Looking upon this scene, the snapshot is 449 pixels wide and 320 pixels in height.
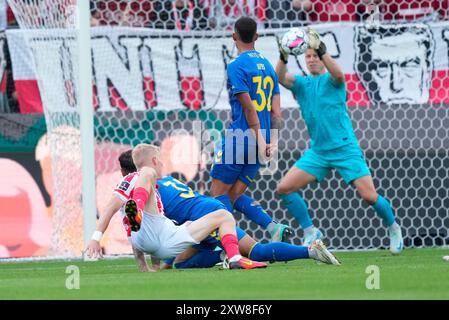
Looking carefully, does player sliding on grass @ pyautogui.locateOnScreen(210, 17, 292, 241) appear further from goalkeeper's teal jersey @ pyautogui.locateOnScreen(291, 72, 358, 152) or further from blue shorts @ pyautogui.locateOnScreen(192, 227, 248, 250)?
goalkeeper's teal jersey @ pyautogui.locateOnScreen(291, 72, 358, 152)

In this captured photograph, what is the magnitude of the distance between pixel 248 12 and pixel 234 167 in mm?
3563

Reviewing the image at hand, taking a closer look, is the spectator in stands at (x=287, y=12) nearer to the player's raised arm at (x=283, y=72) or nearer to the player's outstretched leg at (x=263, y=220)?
the player's raised arm at (x=283, y=72)

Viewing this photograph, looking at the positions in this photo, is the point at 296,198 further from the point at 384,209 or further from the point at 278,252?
the point at 278,252

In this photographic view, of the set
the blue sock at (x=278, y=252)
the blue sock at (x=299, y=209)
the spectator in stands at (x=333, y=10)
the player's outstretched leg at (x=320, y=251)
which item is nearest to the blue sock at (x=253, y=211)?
the blue sock at (x=299, y=209)

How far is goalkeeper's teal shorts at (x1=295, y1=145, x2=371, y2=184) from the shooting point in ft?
33.2

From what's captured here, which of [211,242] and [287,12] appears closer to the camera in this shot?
[211,242]

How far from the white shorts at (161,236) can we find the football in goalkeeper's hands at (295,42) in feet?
7.15

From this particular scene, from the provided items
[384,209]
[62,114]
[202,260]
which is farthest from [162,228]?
[62,114]

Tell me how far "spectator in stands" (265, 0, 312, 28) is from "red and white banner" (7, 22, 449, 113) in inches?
13.1

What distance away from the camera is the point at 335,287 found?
6148mm

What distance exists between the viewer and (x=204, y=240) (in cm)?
830

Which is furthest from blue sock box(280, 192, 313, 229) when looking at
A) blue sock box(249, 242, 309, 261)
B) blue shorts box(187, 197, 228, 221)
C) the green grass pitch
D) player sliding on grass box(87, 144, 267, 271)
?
player sliding on grass box(87, 144, 267, 271)
